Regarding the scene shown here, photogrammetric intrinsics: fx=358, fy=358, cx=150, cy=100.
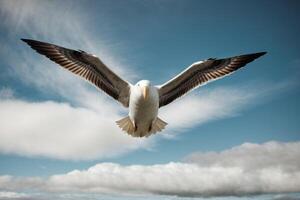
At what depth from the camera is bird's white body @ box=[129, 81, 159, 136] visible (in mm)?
11586

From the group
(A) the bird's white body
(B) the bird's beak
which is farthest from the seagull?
(B) the bird's beak

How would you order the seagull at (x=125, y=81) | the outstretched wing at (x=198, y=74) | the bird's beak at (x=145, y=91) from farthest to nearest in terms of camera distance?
the outstretched wing at (x=198, y=74)
the seagull at (x=125, y=81)
the bird's beak at (x=145, y=91)

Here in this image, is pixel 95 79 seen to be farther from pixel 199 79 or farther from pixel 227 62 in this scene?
pixel 227 62

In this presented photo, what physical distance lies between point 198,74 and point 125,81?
2844 millimetres

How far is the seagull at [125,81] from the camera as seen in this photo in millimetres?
13086

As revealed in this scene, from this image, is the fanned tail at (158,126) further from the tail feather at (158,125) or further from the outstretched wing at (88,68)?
the outstretched wing at (88,68)

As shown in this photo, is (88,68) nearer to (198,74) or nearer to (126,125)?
(126,125)

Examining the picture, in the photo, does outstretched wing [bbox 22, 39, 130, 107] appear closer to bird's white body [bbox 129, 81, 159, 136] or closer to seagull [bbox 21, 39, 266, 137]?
seagull [bbox 21, 39, 266, 137]

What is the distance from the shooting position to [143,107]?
38.2ft

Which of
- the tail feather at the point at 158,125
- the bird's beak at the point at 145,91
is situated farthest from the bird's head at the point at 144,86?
the tail feather at the point at 158,125

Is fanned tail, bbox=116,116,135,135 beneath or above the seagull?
beneath

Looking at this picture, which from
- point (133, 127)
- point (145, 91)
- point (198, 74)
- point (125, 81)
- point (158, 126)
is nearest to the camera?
point (145, 91)

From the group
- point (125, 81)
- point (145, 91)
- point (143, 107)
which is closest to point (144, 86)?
point (145, 91)

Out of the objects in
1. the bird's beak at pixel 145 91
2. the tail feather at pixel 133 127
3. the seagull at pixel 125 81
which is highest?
the seagull at pixel 125 81
